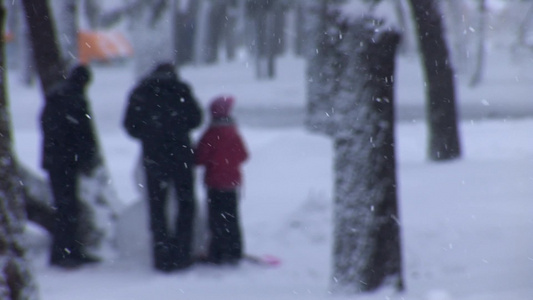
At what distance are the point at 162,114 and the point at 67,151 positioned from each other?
3.00 ft

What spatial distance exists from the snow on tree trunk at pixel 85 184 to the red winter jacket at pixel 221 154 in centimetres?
104

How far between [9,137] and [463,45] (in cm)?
3571

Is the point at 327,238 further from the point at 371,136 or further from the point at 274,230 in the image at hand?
the point at 371,136

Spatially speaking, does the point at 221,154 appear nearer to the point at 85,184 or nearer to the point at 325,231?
the point at 85,184

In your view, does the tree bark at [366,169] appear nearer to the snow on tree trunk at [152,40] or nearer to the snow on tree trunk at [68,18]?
the snow on tree trunk at [152,40]

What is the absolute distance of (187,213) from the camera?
6898 mm

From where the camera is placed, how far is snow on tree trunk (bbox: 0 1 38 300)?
4.29 m

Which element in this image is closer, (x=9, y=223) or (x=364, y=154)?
(x=9, y=223)

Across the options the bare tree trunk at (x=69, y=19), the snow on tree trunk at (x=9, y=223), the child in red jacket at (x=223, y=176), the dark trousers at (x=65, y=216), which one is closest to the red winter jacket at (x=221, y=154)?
the child in red jacket at (x=223, y=176)

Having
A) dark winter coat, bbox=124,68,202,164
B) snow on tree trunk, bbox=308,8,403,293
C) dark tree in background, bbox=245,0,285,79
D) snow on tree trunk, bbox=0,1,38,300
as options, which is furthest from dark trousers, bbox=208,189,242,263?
dark tree in background, bbox=245,0,285,79

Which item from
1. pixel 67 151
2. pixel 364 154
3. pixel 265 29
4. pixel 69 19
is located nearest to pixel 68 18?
pixel 69 19

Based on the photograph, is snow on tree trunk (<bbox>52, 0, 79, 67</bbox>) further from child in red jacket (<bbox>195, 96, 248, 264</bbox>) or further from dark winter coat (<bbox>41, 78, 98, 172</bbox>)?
child in red jacket (<bbox>195, 96, 248, 264</bbox>)

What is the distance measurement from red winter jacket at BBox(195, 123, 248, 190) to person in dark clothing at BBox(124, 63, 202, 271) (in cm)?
14

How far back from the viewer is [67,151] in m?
7.04
